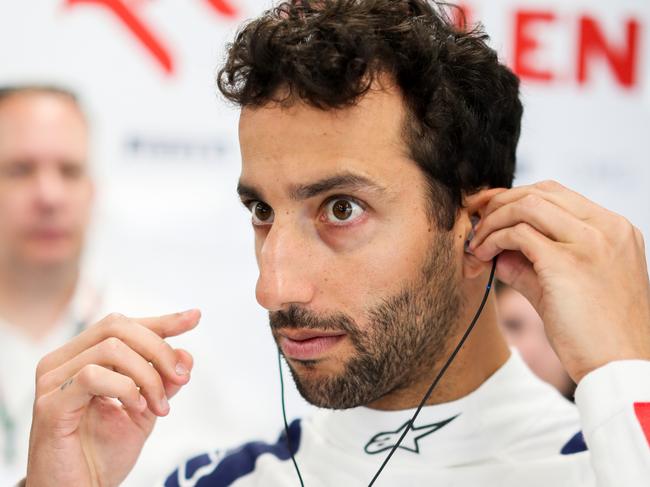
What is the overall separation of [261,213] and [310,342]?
0.26 meters

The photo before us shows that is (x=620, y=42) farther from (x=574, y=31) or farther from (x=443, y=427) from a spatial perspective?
(x=443, y=427)

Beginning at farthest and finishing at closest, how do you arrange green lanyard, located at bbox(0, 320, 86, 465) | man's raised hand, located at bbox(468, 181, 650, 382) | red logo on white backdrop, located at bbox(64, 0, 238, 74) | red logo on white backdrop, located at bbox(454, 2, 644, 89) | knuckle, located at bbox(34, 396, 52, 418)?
red logo on white backdrop, located at bbox(454, 2, 644, 89)
red logo on white backdrop, located at bbox(64, 0, 238, 74)
green lanyard, located at bbox(0, 320, 86, 465)
knuckle, located at bbox(34, 396, 52, 418)
man's raised hand, located at bbox(468, 181, 650, 382)

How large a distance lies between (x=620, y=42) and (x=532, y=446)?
105 inches

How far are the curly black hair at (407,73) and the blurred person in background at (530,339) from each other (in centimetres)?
217

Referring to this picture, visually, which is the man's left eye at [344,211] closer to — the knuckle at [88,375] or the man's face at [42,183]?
the knuckle at [88,375]

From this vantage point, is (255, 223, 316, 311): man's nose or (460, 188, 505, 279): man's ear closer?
A: (255, 223, 316, 311): man's nose

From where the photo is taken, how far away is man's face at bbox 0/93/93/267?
3.37 m

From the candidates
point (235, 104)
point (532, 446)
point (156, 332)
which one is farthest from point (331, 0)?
point (532, 446)

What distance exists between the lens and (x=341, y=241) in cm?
161

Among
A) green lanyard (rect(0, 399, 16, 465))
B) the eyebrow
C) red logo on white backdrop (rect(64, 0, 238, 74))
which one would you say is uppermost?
red logo on white backdrop (rect(64, 0, 238, 74))

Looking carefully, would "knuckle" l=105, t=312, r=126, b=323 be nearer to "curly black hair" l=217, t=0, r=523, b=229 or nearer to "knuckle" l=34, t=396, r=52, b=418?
"knuckle" l=34, t=396, r=52, b=418

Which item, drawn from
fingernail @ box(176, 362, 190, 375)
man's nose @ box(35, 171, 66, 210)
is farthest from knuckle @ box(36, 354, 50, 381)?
man's nose @ box(35, 171, 66, 210)

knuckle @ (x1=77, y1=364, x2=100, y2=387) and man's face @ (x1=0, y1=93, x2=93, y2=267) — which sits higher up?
man's face @ (x1=0, y1=93, x2=93, y2=267)

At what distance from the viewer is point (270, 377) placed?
137 inches
